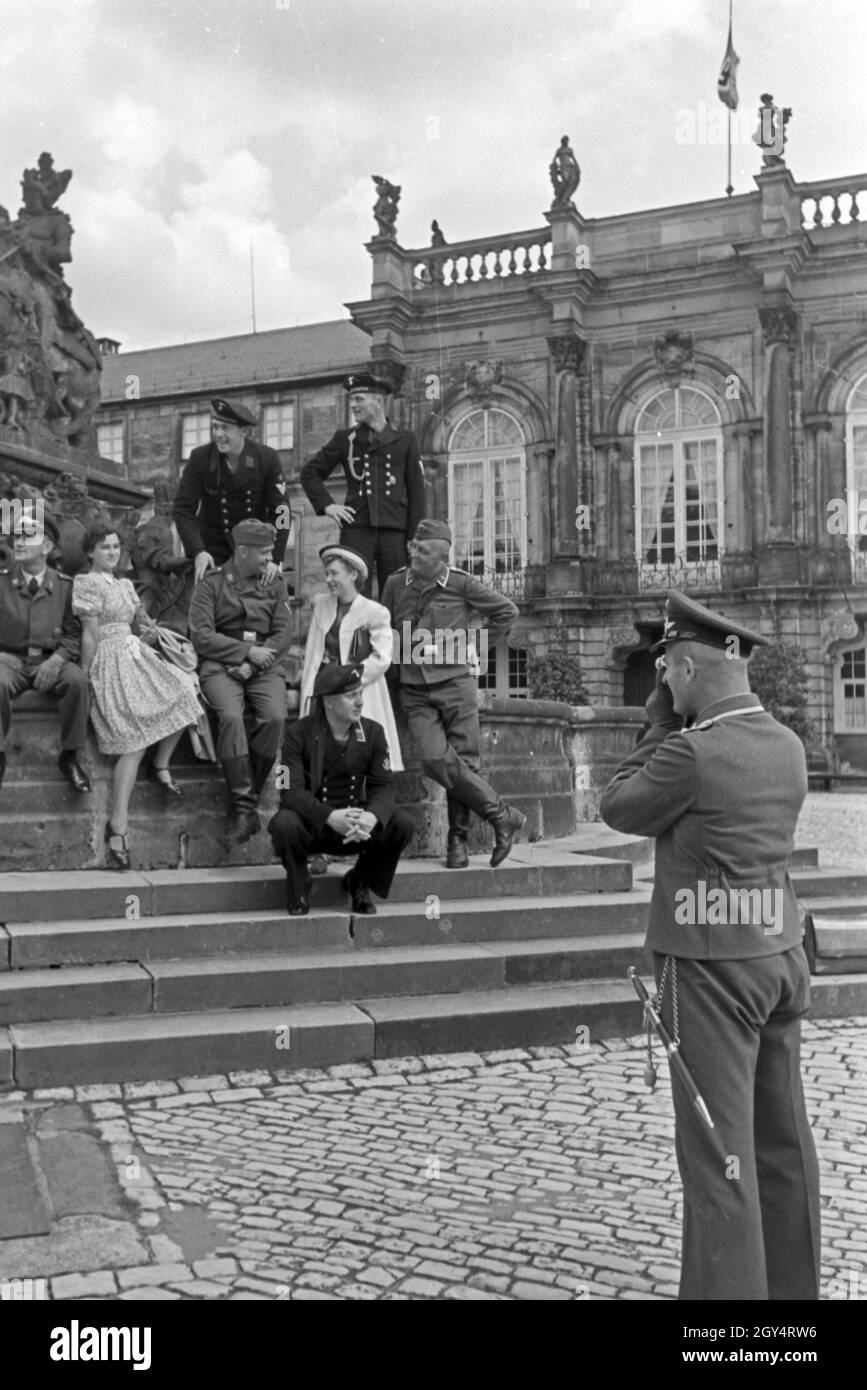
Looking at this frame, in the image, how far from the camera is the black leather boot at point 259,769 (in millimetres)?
7691

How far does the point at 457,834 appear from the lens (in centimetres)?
Answer: 776

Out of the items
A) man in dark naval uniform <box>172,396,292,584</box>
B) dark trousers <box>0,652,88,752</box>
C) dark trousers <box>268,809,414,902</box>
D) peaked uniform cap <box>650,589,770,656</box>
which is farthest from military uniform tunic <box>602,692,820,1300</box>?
man in dark naval uniform <box>172,396,292,584</box>

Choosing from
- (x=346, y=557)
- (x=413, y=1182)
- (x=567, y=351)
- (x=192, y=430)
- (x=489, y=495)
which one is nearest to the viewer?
(x=413, y=1182)

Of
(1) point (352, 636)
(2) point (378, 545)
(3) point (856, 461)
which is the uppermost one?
(3) point (856, 461)

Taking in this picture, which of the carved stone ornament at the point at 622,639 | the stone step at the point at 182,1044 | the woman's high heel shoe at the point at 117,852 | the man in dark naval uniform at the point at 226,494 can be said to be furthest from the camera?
the carved stone ornament at the point at 622,639

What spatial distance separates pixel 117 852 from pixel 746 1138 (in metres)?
4.80

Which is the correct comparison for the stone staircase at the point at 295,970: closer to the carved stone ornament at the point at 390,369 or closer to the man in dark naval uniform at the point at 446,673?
the man in dark naval uniform at the point at 446,673

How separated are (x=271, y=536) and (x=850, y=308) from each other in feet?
82.7

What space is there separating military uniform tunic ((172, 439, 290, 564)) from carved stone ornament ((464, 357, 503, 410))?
24917 millimetres

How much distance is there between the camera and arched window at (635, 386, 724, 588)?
102ft

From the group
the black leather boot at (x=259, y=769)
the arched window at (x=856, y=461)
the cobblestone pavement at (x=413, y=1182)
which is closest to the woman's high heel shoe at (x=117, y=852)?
the black leather boot at (x=259, y=769)

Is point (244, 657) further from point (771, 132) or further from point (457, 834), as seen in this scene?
point (771, 132)

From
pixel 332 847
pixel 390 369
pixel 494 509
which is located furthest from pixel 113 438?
A: pixel 332 847

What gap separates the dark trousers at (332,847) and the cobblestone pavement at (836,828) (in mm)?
4591
